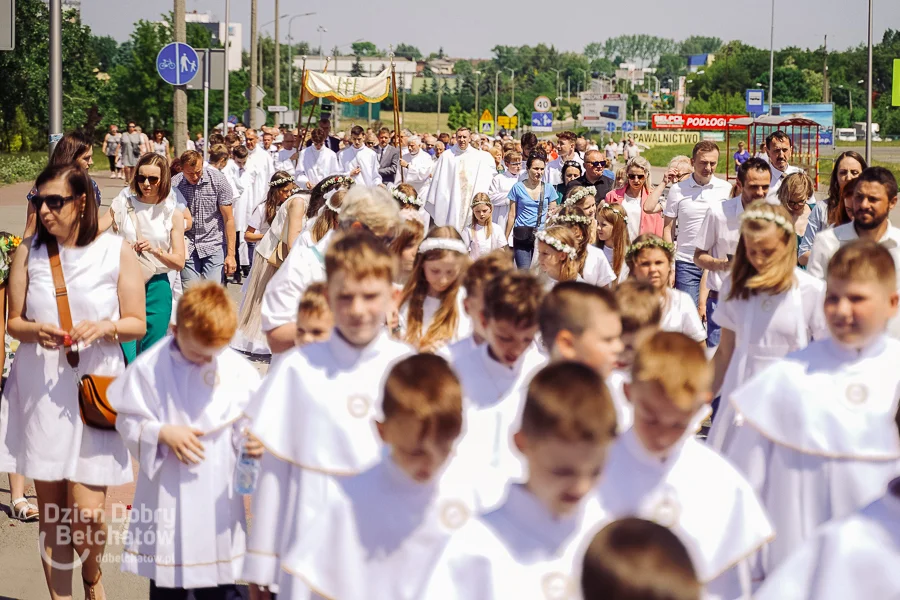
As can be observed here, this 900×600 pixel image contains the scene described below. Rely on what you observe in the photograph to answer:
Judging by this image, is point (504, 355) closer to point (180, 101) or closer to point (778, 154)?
point (778, 154)

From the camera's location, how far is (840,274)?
4.12 meters

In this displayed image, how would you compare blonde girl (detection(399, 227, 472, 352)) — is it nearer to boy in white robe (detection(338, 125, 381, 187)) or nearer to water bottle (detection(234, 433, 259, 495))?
water bottle (detection(234, 433, 259, 495))

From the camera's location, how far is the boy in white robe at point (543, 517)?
2723mm

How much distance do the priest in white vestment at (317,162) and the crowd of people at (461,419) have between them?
1226cm

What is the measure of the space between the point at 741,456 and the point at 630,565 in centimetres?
260

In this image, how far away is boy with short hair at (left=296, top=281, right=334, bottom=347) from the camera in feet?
16.1

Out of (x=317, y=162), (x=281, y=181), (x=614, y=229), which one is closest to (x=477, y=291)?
(x=614, y=229)

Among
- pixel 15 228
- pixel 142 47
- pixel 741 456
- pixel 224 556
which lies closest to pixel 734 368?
pixel 741 456

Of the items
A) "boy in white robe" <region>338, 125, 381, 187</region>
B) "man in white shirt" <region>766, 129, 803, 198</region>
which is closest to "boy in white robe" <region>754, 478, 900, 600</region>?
"man in white shirt" <region>766, 129, 803, 198</region>

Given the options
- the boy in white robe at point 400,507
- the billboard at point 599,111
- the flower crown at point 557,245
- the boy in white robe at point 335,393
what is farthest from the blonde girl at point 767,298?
the billboard at point 599,111

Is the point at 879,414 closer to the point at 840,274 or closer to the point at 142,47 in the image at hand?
the point at 840,274

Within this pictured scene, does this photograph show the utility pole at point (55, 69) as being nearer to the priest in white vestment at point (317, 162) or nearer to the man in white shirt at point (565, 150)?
the priest in white vestment at point (317, 162)

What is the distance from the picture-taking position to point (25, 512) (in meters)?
6.70

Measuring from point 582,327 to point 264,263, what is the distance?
717cm
